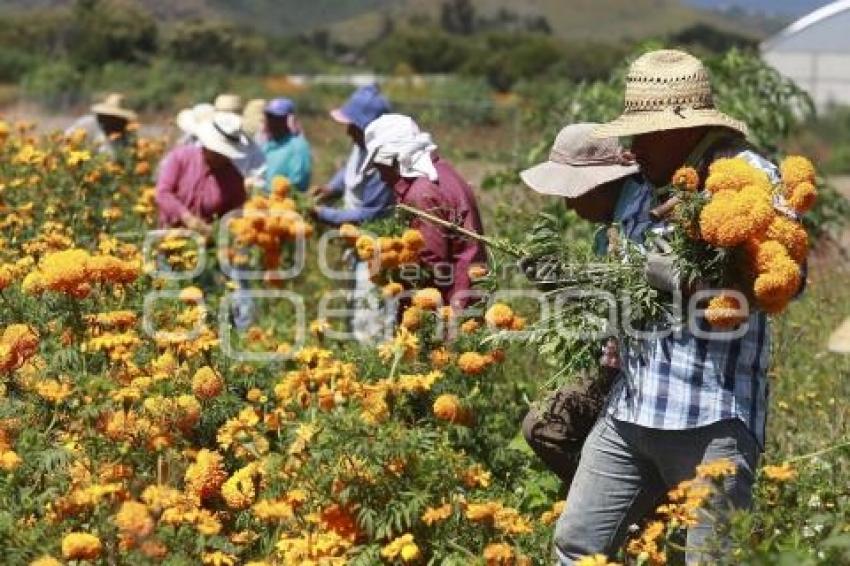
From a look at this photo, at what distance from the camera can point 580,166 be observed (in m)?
3.39

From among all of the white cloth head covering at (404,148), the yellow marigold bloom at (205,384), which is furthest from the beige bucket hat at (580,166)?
the white cloth head covering at (404,148)

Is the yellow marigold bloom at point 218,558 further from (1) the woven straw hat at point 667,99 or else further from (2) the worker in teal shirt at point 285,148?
(2) the worker in teal shirt at point 285,148

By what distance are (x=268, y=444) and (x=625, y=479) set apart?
3.15 feet

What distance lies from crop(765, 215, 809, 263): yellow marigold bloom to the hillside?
143m

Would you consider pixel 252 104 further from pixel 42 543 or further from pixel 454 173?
pixel 42 543

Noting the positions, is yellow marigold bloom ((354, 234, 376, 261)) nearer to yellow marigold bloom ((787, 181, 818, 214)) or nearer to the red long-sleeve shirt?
the red long-sleeve shirt

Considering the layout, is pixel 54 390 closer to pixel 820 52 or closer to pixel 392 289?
pixel 392 289

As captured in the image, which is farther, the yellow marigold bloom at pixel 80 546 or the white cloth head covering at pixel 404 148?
the white cloth head covering at pixel 404 148

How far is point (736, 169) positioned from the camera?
264cm

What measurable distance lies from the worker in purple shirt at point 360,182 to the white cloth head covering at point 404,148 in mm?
1070

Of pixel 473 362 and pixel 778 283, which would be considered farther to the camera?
pixel 473 362

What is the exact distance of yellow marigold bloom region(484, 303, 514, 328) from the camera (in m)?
3.48

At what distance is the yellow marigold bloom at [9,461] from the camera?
117 inches

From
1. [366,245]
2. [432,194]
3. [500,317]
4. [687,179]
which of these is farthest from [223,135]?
[687,179]
